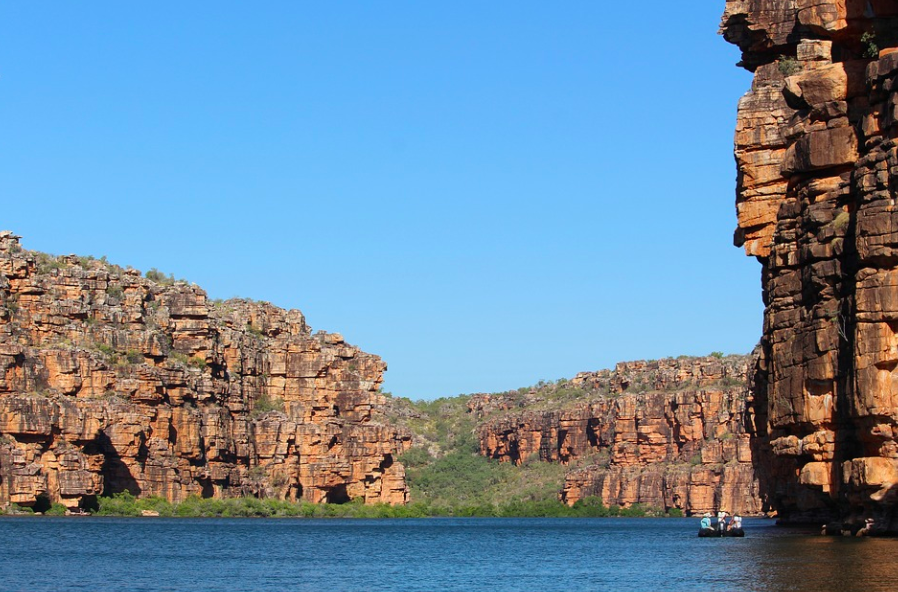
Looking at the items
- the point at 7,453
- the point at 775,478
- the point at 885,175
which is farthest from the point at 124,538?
the point at 885,175

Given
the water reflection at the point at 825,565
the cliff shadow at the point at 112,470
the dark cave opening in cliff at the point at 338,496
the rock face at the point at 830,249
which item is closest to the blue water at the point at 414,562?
the water reflection at the point at 825,565

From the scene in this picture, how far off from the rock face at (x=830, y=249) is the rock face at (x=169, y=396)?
54385 mm

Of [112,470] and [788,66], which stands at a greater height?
[788,66]

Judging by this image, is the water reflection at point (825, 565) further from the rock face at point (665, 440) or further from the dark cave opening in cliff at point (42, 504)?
the rock face at point (665, 440)

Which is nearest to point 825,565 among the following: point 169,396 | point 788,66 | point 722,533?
point 788,66

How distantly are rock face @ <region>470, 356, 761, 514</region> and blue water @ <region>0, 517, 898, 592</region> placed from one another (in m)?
71.1

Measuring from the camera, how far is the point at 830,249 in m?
56.2

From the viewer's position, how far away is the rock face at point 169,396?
105312 millimetres

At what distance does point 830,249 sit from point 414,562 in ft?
69.2

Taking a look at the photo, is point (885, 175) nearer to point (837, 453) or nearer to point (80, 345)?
point (837, 453)

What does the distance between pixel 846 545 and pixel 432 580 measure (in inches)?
543

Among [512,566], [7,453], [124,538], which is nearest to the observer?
[512,566]

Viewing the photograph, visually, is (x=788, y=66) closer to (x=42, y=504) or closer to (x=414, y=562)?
(x=414, y=562)

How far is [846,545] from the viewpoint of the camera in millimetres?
51500
